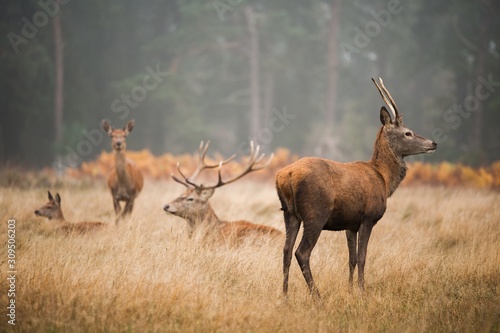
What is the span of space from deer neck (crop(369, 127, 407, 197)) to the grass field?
3.25 feet

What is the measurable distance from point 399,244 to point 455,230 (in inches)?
55.8

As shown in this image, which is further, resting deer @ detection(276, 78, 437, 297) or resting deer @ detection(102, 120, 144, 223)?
resting deer @ detection(102, 120, 144, 223)

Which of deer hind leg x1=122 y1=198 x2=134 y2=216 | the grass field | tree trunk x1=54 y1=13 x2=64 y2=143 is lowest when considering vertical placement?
the grass field

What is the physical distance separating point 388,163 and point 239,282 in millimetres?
2012

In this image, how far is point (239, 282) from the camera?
593 centimetres

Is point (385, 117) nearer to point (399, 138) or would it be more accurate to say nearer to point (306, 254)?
point (399, 138)

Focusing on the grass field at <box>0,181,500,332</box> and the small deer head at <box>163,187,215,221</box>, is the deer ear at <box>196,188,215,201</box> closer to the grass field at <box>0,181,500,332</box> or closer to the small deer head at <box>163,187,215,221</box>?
the small deer head at <box>163,187,215,221</box>

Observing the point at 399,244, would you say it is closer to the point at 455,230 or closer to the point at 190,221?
the point at 455,230

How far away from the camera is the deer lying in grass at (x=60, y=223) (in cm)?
783

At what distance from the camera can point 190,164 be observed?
17.6 m

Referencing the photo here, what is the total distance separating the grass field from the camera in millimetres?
4652

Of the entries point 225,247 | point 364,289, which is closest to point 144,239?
point 225,247

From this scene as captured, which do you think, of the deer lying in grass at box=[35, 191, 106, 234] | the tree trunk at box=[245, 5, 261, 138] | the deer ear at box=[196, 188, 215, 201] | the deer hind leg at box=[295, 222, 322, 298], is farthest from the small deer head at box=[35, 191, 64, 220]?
the tree trunk at box=[245, 5, 261, 138]

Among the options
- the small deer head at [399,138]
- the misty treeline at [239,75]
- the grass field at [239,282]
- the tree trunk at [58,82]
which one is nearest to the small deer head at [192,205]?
the grass field at [239,282]
